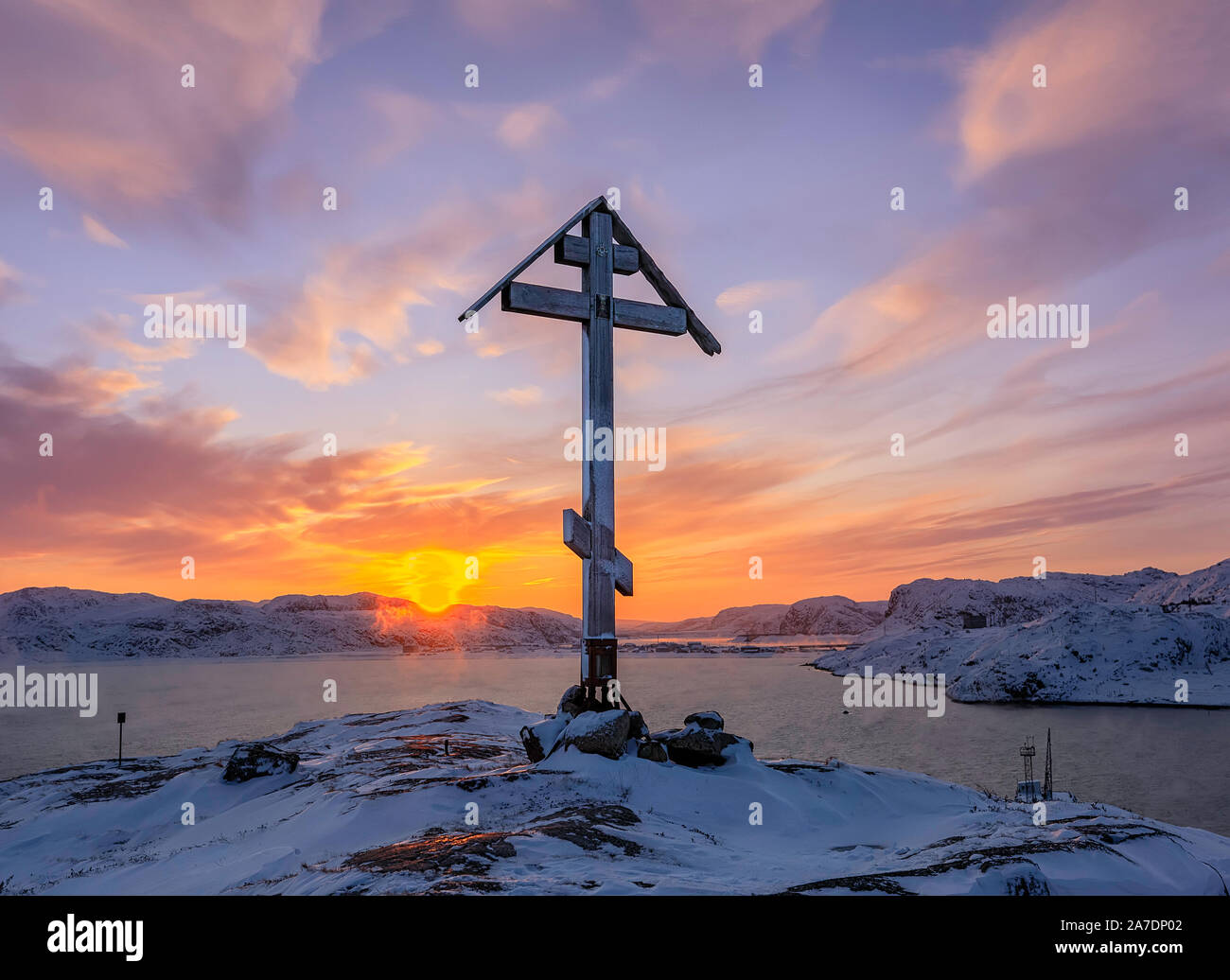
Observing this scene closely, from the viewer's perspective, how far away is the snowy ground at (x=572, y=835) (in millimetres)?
7449

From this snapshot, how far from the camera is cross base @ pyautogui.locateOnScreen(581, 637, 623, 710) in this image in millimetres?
14242

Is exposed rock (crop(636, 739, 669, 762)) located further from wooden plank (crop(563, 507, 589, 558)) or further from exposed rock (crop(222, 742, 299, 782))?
exposed rock (crop(222, 742, 299, 782))

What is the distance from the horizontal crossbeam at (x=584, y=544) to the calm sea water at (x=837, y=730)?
19817 mm

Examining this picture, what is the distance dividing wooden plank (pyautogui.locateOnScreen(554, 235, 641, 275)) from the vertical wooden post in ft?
0.52

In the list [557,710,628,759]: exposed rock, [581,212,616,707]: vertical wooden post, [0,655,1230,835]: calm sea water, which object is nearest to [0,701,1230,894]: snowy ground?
[557,710,628,759]: exposed rock

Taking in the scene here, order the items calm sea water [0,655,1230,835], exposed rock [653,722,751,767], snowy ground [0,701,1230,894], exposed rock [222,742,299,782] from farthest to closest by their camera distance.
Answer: calm sea water [0,655,1230,835] → exposed rock [222,742,299,782] → exposed rock [653,722,751,767] → snowy ground [0,701,1230,894]

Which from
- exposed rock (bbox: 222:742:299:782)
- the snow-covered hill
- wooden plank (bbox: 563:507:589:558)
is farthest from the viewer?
the snow-covered hill

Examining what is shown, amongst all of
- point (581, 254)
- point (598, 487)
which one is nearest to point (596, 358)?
point (581, 254)

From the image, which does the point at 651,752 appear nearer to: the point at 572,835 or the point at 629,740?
the point at 629,740

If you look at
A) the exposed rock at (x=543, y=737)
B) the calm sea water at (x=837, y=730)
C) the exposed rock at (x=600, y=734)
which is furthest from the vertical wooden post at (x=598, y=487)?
the calm sea water at (x=837, y=730)

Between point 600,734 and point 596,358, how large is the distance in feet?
22.8

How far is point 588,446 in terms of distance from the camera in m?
14.6
